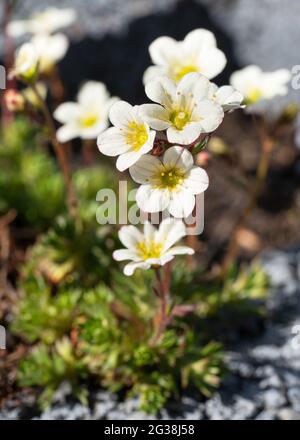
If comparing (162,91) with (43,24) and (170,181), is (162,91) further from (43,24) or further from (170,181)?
(43,24)

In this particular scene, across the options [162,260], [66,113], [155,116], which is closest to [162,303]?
[162,260]

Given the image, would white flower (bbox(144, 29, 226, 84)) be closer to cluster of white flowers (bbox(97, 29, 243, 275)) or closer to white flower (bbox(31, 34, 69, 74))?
cluster of white flowers (bbox(97, 29, 243, 275))

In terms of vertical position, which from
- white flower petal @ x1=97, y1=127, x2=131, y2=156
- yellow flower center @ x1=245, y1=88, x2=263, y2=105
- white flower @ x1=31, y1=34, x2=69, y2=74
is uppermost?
white flower @ x1=31, y1=34, x2=69, y2=74

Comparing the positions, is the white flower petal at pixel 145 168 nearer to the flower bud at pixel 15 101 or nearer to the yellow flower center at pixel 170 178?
the yellow flower center at pixel 170 178

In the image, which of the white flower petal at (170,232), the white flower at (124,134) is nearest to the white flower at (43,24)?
the white flower at (124,134)

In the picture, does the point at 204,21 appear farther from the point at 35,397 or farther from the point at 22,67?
the point at 35,397

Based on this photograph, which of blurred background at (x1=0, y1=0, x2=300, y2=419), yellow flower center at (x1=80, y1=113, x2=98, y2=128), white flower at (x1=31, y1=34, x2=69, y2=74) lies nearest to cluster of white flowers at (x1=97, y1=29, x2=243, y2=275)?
yellow flower center at (x1=80, y1=113, x2=98, y2=128)

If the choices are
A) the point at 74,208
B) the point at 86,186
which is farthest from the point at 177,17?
the point at 74,208
